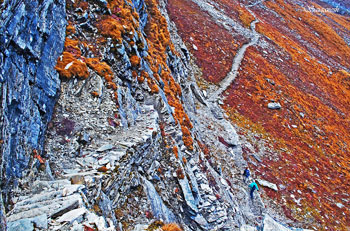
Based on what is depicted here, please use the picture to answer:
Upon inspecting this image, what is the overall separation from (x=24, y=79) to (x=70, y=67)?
4.05 meters

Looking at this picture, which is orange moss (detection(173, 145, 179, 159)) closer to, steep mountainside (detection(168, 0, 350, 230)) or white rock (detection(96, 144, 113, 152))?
white rock (detection(96, 144, 113, 152))

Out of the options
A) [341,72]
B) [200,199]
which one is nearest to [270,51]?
[341,72]

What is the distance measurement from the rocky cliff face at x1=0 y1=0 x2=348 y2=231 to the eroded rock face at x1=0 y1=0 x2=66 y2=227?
0.18 feet

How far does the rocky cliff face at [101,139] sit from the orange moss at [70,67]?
65mm

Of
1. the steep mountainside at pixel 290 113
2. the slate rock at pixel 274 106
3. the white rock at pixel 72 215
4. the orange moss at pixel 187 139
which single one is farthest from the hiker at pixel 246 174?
the white rock at pixel 72 215

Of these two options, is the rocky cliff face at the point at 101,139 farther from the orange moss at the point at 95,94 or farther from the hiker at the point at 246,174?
the hiker at the point at 246,174

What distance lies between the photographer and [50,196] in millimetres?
9938

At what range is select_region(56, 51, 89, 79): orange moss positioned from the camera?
15141 millimetres

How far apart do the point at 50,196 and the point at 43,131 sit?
394cm

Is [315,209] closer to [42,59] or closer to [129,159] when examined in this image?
[129,159]

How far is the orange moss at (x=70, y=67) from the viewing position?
15.1m

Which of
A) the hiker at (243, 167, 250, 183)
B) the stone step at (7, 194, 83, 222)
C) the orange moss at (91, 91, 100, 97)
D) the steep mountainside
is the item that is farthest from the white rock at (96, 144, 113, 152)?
the steep mountainside

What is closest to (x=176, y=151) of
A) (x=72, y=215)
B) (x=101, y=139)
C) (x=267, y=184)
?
(x=101, y=139)

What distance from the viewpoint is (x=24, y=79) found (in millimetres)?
11711
